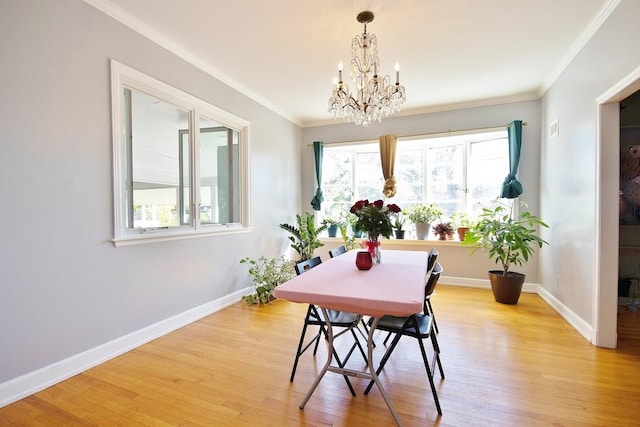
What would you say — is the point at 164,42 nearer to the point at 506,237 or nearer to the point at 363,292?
the point at 363,292

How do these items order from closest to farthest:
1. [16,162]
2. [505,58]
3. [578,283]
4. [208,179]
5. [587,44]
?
[16,162], [587,44], [578,283], [505,58], [208,179]

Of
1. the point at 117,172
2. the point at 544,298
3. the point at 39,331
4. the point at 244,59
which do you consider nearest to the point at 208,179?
the point at 117,172

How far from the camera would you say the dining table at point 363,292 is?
146 cm

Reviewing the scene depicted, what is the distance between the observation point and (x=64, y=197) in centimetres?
213

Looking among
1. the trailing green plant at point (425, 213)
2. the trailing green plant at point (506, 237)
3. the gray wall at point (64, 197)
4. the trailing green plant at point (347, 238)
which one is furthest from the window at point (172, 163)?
the trailing green plant at point (506, 237)

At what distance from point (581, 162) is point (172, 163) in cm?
416

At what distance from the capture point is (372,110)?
2520 millimetres

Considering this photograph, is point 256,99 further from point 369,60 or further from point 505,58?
point 505,58

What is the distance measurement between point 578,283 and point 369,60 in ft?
9.93

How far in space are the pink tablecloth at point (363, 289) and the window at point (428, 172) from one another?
2.89 metres

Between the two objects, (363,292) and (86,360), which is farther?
(86,360)

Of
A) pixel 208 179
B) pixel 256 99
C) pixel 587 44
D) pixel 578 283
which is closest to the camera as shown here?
pixel 587 44

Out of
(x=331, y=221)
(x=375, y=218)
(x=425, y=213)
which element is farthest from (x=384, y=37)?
(x=331, y=221)

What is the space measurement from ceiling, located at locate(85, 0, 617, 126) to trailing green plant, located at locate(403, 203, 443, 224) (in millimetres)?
1790
